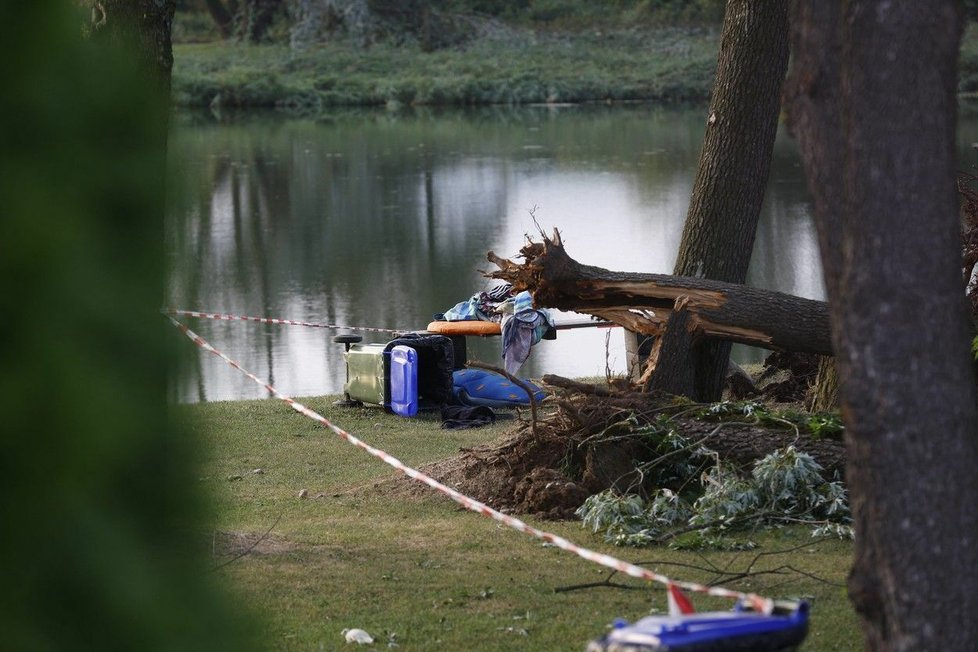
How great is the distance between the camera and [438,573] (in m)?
5.37

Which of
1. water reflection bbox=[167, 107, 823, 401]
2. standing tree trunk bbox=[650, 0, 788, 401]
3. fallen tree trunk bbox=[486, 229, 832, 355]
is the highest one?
standing tree trunk bbox=[650, 0, 788, 401]

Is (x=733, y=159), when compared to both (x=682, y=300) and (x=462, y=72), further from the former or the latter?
(x=462, y=72)

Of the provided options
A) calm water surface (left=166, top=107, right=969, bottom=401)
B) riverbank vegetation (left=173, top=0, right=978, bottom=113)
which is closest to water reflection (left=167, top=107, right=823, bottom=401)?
calm water surface (left=166, top=107, right=969, bottom=401)

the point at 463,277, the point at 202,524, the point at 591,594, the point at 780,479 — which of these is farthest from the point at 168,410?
the point at 463,277

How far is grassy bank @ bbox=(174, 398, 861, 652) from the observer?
4512 millimetres

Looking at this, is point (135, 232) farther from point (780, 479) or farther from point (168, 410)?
point (780, 479)

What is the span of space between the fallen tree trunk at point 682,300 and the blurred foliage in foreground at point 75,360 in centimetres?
696

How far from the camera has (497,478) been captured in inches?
269

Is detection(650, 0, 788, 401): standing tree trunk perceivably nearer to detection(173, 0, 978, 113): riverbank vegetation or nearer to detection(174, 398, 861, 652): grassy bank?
detection(174, 398, 861, 652): grassy bank

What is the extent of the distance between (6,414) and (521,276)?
7.17 m

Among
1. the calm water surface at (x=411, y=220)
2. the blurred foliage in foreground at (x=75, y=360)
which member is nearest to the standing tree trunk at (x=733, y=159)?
the calm water surface at (x=411, y=220)

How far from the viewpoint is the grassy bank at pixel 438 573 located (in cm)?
451

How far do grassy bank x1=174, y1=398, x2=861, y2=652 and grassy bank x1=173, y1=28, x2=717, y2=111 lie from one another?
40.3 meters

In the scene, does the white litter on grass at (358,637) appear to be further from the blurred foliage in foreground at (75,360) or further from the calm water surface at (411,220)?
the blurred foliage in foreground at (75,360)
